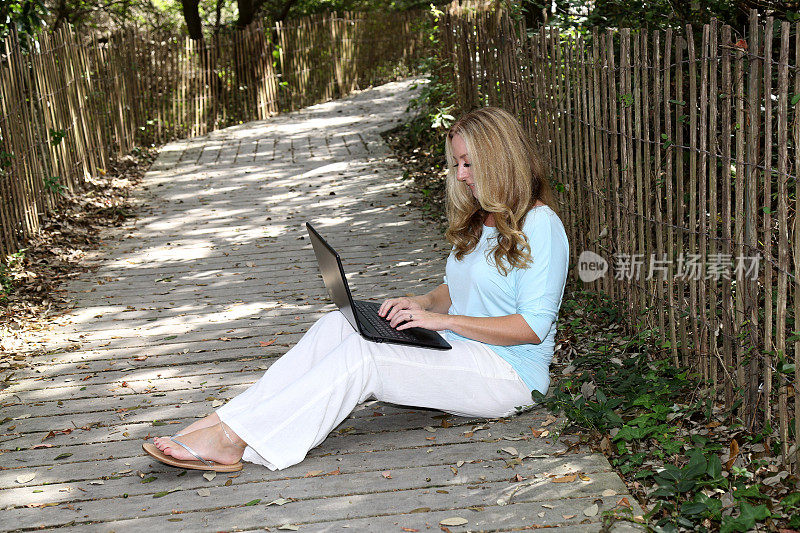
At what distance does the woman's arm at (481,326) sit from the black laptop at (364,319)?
6 cm

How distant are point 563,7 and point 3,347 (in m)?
6.31

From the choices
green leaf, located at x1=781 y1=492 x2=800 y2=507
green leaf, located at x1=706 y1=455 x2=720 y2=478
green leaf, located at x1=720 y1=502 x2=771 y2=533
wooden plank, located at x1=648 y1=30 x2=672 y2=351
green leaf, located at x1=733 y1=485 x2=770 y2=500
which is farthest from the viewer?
wooden plank, located at x1=648 y1=30 x2=672 y2=351

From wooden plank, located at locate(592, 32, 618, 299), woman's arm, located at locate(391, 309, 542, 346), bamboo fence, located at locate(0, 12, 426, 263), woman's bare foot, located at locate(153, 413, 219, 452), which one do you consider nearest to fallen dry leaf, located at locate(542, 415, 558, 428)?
woman's arm, located at locate(391, 309, 542, 346)

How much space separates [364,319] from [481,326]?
528 millimetres

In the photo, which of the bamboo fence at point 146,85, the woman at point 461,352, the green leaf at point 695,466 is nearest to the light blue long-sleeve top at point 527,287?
the woman at point 461,352

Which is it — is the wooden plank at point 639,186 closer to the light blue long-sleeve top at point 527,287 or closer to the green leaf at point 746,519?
the light blue long-sleeve top at point 527,287

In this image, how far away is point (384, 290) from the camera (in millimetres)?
6719

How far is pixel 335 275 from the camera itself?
3.70 metres

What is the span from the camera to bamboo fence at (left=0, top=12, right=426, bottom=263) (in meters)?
8.35

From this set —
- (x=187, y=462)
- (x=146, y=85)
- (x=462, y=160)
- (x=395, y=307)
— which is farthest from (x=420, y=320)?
(x=146, y=85)

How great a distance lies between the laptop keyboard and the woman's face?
27.9 inches

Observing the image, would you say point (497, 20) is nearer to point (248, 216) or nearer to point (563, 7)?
point (563, 7)

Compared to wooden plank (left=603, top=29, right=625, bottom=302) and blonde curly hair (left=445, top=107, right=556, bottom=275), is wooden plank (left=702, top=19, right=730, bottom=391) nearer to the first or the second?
blonde curly hair (left=445, top=107, right=556, bottom=275)

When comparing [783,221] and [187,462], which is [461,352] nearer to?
[187,462]
